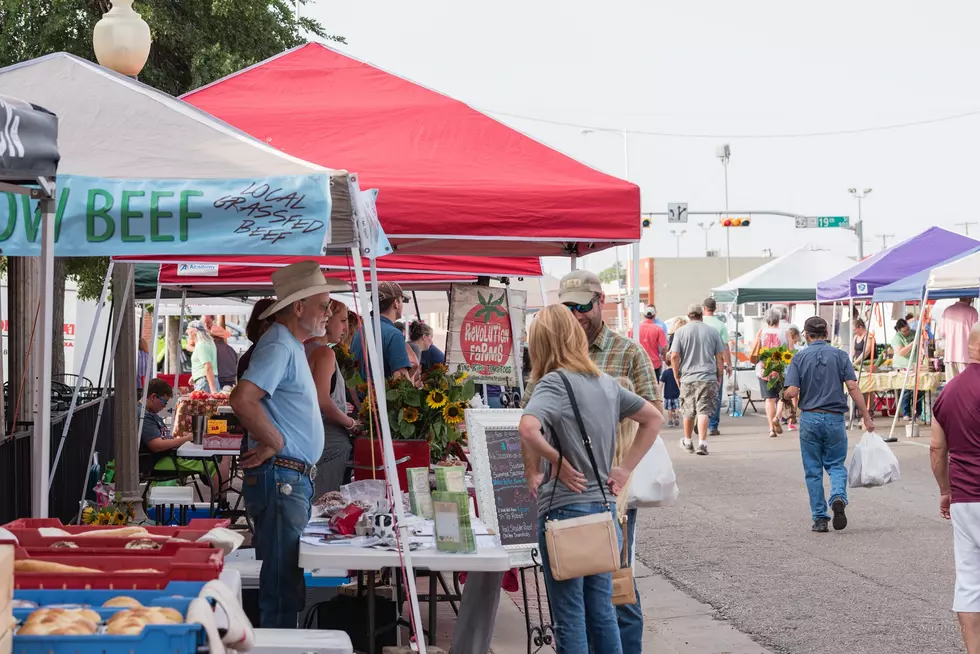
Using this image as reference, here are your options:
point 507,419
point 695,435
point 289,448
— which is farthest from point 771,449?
point 289,448

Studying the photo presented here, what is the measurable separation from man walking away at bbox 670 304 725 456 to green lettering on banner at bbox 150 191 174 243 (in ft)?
45.3

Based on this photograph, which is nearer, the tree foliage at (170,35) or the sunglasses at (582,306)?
the sunglasses at (582,306)

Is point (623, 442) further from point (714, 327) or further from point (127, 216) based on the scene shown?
point (714, 327)

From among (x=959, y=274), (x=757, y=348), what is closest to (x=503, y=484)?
(x=959, y=274)

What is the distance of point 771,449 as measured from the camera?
18156mm

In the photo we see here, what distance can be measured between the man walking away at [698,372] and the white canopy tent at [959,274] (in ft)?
11.4

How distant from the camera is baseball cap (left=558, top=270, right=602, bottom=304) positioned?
595 cm

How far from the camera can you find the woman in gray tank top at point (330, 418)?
7.25 metres

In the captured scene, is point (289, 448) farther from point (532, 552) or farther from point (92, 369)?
point (92, 369)

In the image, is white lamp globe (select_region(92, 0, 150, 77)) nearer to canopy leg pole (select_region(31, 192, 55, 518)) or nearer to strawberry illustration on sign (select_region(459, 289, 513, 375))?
canopy leg pole (select_region(31, 192, 55, 518))

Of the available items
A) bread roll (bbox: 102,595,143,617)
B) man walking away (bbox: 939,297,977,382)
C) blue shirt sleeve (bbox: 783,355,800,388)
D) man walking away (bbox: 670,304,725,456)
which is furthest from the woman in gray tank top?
man walking away (bbox: 939,297,977,382)

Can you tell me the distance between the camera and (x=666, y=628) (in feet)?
25.4

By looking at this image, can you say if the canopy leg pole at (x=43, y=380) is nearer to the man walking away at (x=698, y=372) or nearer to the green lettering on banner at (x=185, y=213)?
the green lettering on banner at (x=185, y=213)

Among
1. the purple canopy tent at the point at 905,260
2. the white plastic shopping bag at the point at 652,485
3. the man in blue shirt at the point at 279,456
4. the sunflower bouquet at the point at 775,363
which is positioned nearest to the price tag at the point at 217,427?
the man in blue shirt at the point at 279,456
